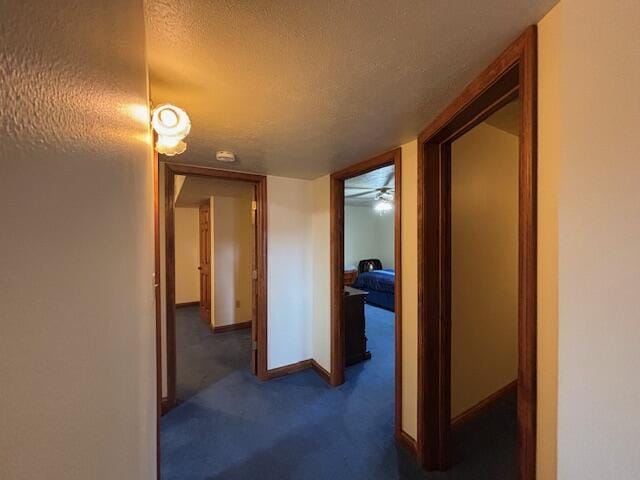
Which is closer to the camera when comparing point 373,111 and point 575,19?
point 575,19

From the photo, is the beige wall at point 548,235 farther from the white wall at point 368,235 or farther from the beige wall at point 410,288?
the white wall at point 368,235

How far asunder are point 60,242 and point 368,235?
725 centimetres

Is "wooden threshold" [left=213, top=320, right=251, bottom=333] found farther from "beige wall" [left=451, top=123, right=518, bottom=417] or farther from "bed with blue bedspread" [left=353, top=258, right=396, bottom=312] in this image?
"beige wall" [left=451, top=123, right=518, bottom=417]

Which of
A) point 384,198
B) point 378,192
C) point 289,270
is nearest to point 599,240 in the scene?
point 289,270

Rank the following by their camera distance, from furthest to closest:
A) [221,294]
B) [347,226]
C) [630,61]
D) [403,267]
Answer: [347,226]
[221,294]
[403,267]
[630,61]

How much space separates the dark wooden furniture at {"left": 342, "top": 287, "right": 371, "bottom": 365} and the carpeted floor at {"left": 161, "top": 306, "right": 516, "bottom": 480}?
290mm

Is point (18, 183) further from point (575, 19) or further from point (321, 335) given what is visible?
→ point (321, 335)

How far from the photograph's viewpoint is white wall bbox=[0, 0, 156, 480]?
182 millimetres

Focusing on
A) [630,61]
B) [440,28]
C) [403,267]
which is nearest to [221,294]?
[403,267]

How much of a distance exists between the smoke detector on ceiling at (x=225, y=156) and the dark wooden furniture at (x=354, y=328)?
173 cm

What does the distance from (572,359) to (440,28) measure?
95 centimetres

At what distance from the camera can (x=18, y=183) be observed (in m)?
0.19

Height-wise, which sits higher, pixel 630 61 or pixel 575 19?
pixel 575 19

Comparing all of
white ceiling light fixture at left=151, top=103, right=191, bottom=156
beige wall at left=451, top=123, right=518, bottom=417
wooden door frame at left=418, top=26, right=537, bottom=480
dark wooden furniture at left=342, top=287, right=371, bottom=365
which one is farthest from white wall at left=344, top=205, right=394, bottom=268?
white ceiling light fixture at left=151, top=103, right=191, bottom=156
